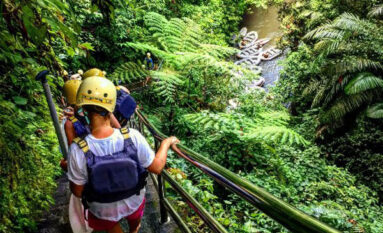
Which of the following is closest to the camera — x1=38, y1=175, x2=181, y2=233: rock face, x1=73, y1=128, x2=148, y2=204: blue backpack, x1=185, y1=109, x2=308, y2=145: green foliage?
x1=73, y1=128, x2=148, y2=204: blue backpack

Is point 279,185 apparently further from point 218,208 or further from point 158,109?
point 158,109

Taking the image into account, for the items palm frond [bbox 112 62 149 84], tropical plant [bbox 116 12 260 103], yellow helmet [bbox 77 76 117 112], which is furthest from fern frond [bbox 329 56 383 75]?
yellow helmet [bbox 77 76 117 112]

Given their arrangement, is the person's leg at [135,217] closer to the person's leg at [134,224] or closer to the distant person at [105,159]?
the person's leg at [134,224]

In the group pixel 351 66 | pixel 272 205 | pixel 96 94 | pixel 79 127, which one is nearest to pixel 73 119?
pixel 79 127

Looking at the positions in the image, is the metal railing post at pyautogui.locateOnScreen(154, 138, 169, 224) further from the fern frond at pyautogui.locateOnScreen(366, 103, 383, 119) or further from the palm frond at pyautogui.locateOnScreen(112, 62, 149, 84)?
the fern frond at pyautogui.locateOnScreen(366, 103, 383, 119)

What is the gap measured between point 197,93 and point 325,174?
3.57 meters

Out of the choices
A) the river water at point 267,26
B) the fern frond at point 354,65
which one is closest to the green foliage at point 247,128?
the fern frond at point 354,65

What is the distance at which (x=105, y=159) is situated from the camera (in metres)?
1.29

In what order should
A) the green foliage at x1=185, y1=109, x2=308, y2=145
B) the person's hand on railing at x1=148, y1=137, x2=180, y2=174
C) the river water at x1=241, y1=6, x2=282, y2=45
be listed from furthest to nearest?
the river water at x1=241, y1=6, x2=282, y2=45 < the green foliage at x1=185, y1=109, x2=308, y2=145 < the person's hand on railing at x1=148, y1=137, x2=180, y2=174

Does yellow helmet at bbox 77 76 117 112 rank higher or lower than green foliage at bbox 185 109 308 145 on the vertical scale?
higher

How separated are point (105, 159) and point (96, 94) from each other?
1.21 feet

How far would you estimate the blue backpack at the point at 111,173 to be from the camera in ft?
4.15

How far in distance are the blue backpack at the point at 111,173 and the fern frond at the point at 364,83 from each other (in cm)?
581

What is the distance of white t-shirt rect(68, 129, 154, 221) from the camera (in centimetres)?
131
